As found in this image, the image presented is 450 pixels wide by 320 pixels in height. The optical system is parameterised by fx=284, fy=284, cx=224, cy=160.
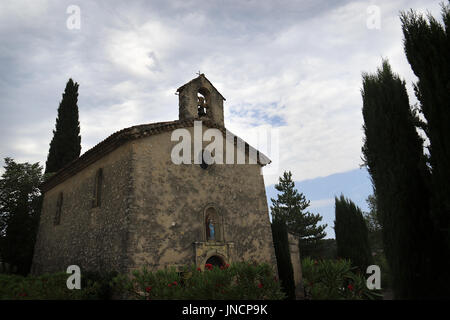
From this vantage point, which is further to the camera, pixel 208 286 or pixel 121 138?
pixel 121 138

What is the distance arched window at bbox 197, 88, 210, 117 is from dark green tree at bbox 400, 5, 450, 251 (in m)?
8.84

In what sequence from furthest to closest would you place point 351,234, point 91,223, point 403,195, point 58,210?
point 351,234, point 58,210, point 91,223, point 403,195

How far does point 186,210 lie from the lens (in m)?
11.9

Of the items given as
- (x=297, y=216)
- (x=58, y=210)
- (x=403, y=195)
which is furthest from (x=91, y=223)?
(x=297, y=216)

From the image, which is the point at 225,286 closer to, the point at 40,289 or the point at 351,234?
the point at 40,289

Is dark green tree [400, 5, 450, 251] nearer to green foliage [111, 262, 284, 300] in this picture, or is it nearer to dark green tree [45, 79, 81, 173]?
green foliage [111, 262, 284, 300]

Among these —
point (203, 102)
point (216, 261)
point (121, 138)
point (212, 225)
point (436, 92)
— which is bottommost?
point (216, 261)

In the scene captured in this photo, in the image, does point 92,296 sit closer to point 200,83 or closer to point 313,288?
point 313,288

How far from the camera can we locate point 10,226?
1972 cm

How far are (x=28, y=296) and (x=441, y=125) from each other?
11496 mm

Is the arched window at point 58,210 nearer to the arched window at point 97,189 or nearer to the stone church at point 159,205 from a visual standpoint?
the stone church at point 159,205

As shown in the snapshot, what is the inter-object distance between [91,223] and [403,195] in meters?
12.1

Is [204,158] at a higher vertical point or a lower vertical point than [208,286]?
higher

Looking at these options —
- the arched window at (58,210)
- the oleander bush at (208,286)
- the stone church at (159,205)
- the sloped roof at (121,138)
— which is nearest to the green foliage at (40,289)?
the oleander bush at (208,286)
